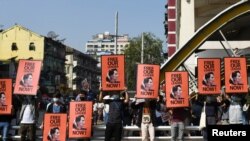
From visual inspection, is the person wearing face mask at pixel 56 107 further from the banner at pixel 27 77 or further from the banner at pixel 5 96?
the banner at pixel 5 96

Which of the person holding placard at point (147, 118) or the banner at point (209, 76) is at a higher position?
the banner at point (209, 76)

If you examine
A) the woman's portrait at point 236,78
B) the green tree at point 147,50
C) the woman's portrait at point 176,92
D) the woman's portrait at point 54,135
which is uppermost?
the green tree at point 147,50

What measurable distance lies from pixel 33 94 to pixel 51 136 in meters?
1.24

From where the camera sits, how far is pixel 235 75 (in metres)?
14.0

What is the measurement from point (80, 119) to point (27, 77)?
1792 mm

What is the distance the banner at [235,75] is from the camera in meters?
13.9

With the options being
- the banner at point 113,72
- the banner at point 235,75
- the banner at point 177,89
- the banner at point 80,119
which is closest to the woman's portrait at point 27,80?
the banner at point 80,119

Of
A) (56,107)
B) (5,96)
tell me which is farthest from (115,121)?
(5,96)

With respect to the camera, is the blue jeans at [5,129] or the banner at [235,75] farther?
the banner at [235,75]

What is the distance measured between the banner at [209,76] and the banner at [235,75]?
12.5 inches

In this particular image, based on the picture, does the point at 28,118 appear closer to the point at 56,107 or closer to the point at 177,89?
the point at 56,107

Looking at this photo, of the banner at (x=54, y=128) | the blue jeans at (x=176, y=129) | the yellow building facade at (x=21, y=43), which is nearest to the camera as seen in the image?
the banner at (x=54, y=128)

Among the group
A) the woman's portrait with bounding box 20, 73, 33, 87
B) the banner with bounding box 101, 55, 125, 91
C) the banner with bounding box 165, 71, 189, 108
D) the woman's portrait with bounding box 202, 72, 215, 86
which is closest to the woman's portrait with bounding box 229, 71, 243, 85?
the woman's portrait with bounding box 202, 72, 215, 86

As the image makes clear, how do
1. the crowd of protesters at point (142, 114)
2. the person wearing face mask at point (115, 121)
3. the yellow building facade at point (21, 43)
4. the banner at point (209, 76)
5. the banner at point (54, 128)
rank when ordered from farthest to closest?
the yellow building facade at point (21, 43) → the banner at point (209, 76) → the crowd of protesters at point (142, 114) → the person wearing face mask at point (115, 121) → the banner at point (54, 128)
